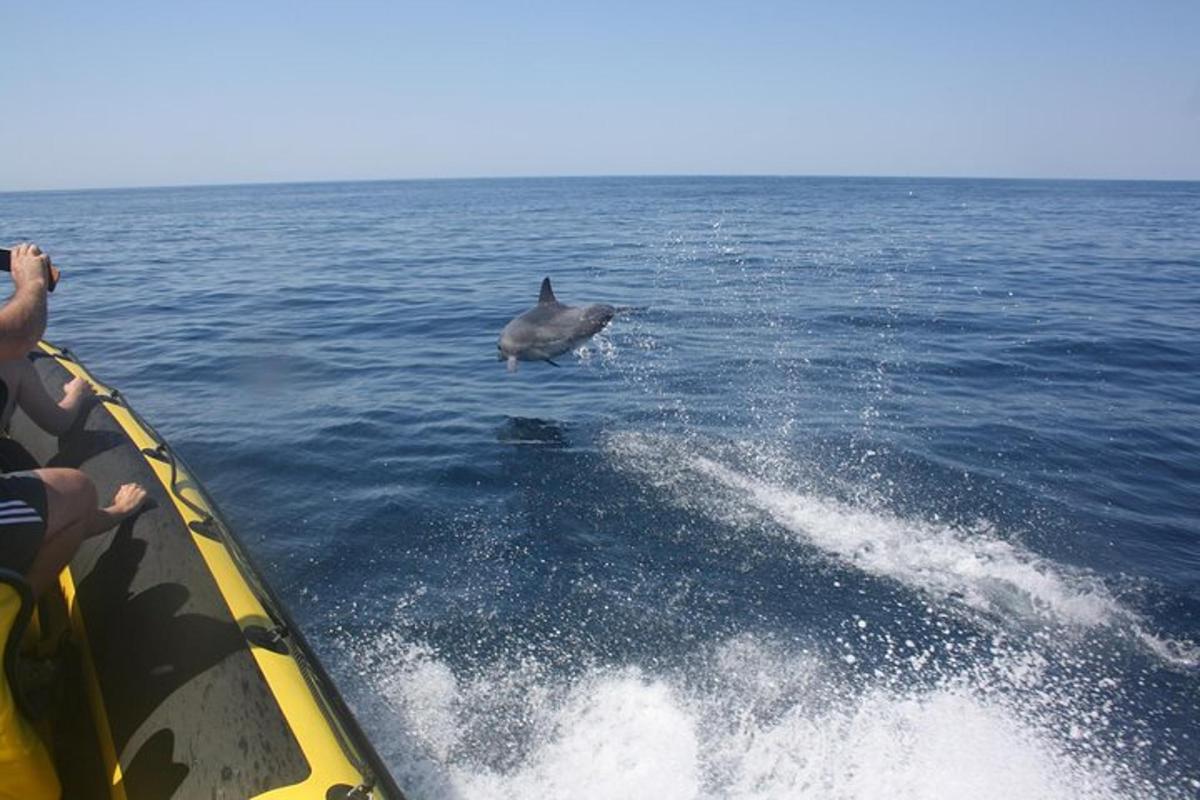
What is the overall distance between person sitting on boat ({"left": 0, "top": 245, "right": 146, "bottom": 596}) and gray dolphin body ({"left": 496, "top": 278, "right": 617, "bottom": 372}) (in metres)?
6.89

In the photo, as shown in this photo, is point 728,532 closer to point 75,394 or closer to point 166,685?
point 166,685

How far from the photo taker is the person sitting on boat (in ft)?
10.1

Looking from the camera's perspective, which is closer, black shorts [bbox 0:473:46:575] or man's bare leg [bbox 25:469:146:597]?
black shorts [bbox 0:473:46:575]

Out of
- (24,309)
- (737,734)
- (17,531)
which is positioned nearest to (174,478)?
(24,309)

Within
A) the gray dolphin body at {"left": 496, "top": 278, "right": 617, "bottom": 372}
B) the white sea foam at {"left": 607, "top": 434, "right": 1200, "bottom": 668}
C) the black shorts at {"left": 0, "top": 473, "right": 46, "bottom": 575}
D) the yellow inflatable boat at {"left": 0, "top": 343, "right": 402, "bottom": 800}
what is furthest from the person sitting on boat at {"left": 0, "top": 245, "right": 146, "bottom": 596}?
the gray dolphin body at {"left": 496, "top": 278, "right": 617, "bottom": 372}

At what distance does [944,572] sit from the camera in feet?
21.9

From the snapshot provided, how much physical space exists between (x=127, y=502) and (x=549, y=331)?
696 cm

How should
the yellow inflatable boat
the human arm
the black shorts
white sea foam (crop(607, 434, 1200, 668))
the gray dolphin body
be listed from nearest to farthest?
1. the yellow inflatable boat
2. the black shorts
3. the human arm
4. white sea foam (crop(607, 434, 1200, 668))
5. the gray dolphin body

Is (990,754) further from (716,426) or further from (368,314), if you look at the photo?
(368,314)

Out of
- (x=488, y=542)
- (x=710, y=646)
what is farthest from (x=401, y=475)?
(x=710, y=646)

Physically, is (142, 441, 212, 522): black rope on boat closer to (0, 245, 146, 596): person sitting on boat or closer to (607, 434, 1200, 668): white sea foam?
(0, 245, 146, 596): person sitting on boat

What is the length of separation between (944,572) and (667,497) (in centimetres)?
277

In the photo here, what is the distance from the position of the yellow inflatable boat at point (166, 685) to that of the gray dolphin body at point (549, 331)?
6363 mm

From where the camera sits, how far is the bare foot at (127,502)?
440 cm
